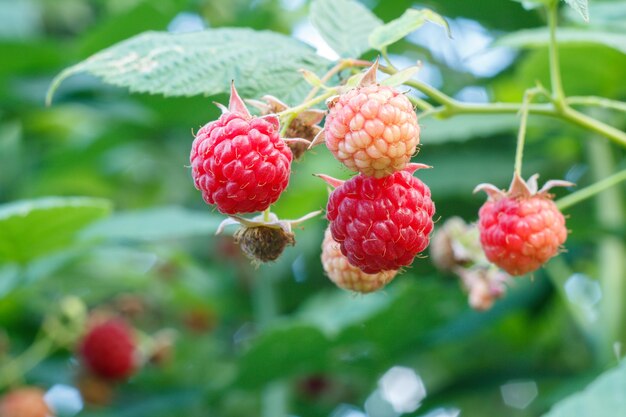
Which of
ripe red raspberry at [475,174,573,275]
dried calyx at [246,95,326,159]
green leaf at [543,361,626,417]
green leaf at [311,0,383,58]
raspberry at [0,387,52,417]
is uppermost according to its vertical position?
green leaf at [311,0,383,58]

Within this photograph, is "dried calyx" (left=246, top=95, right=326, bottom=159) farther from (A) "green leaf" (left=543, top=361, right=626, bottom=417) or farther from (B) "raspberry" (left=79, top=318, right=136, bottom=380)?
(B) "raspberry" (left=79, top=318, right=136, bottom=380)

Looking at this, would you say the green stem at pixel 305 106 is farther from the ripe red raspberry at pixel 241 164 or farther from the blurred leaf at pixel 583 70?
the blurred leaf at pixel 583 70

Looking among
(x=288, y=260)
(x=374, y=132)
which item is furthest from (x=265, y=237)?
(x=288, y=260)

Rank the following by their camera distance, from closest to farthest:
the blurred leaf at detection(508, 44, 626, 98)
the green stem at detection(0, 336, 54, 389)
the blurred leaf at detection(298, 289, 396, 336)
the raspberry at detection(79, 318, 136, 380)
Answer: the blurred leaf at detection(508, 44, 626, 98)
the blurred leaf at detection(298, 289, 396, 336)
the green stem at detection(0, 336, 54, 389)
the raspberry at detection(79, 318, 136, 380)

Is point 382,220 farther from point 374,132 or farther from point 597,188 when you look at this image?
point 597,188

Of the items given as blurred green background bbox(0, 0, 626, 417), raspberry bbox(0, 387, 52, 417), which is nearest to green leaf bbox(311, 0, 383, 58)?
blurred green background bbox(0, 0, 626, 417)

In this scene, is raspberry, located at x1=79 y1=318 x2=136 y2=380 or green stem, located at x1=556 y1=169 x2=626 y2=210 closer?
green stem, located at x1=556 y1=169 x2=626 y2=210
